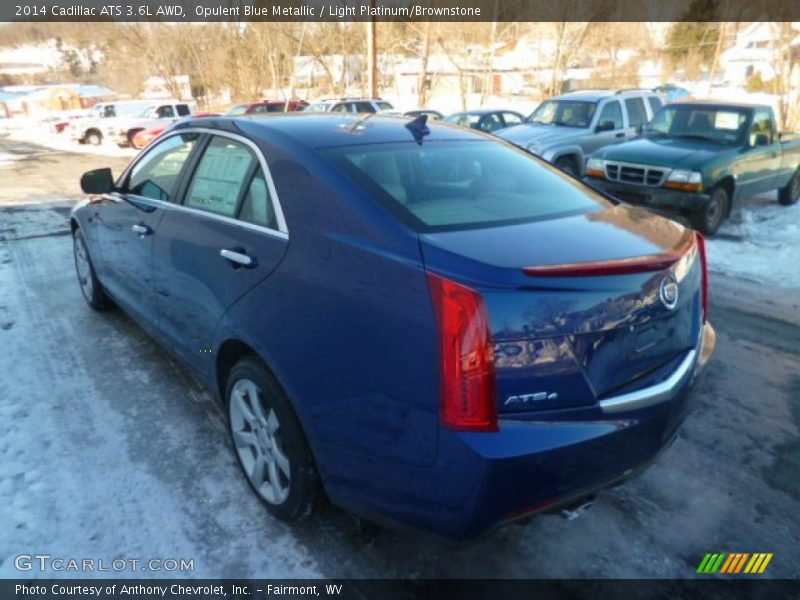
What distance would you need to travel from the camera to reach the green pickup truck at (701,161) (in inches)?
294

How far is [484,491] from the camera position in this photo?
182 cm

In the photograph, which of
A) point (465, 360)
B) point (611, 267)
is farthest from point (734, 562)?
point (465, 360)

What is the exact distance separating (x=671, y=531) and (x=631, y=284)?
1303 millimetres

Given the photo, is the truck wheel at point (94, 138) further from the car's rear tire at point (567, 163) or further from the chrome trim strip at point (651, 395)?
the chrome trim strip at point (651, 395)

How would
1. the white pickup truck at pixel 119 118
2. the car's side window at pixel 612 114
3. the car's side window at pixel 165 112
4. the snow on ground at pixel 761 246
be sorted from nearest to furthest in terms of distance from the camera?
the snow on ground at pixel 761 246 < the car's side window at pixel 612 114 < the white pickup truck at pixel 119 118 < the car's side window at pixel 165 112

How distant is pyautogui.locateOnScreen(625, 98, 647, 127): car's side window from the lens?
11562mm

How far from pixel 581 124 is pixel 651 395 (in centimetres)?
991

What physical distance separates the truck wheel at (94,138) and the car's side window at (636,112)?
20292 millimetres

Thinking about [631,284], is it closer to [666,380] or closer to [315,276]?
[666,380]

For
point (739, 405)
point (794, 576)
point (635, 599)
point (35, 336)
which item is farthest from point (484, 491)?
point (35, 336)

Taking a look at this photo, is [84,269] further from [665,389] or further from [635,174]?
[635,174]

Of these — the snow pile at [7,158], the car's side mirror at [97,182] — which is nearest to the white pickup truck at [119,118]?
the snow pile at [7,158]

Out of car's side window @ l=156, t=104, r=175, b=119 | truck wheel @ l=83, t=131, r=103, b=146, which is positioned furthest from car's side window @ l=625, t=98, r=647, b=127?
truck wheel @ l=83, t=131, r=103, b=146

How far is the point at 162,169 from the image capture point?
12.4 feet
